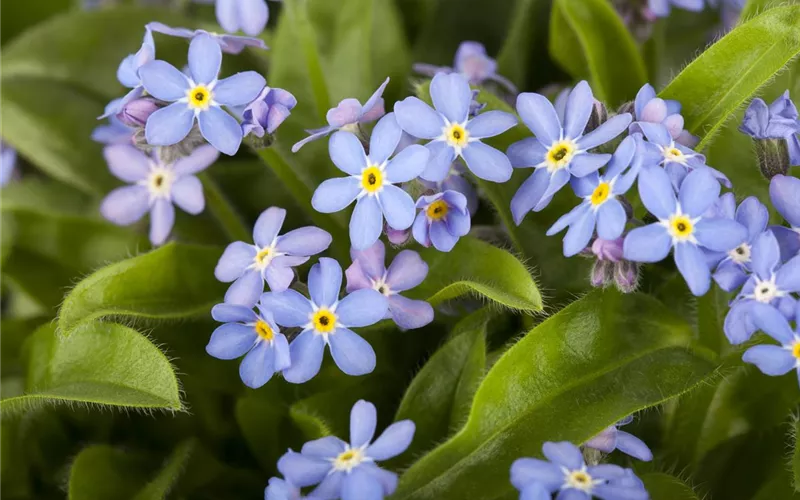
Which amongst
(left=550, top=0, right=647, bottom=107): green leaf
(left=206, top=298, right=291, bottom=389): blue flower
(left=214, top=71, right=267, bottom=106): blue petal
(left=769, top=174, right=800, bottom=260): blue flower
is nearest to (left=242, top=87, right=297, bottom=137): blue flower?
(left=214, top=71, right=267, bottom=106): blue petal

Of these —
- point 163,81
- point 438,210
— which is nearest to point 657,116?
point 438,210

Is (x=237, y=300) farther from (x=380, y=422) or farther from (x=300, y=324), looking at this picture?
(x=380, y=422)

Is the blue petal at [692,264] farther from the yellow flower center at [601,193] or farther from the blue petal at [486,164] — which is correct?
the blue petal at [486,164]

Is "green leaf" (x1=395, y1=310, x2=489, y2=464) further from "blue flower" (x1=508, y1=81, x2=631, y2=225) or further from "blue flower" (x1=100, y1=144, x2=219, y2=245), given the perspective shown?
"blue flower" (x1=100, y1=144, x2=219, y2=245)

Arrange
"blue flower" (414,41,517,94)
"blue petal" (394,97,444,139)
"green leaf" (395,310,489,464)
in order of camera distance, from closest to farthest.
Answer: "blue petal" (394,97,444,139) → "green leaf" (395,310,489,464) → "blue flower" (414,41,517,94)

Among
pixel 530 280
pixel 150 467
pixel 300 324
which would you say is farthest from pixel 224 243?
pixel 530 280

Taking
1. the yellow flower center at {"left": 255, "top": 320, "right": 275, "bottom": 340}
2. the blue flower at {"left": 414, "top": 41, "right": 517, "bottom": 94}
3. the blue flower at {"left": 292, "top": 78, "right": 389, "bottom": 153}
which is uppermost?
the blue flower at {"left": 414, "top": 41, "right": 517, "bottom": 94}

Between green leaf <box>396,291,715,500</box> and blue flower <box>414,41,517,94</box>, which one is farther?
blue flower <box>414,41,517,94</box>
